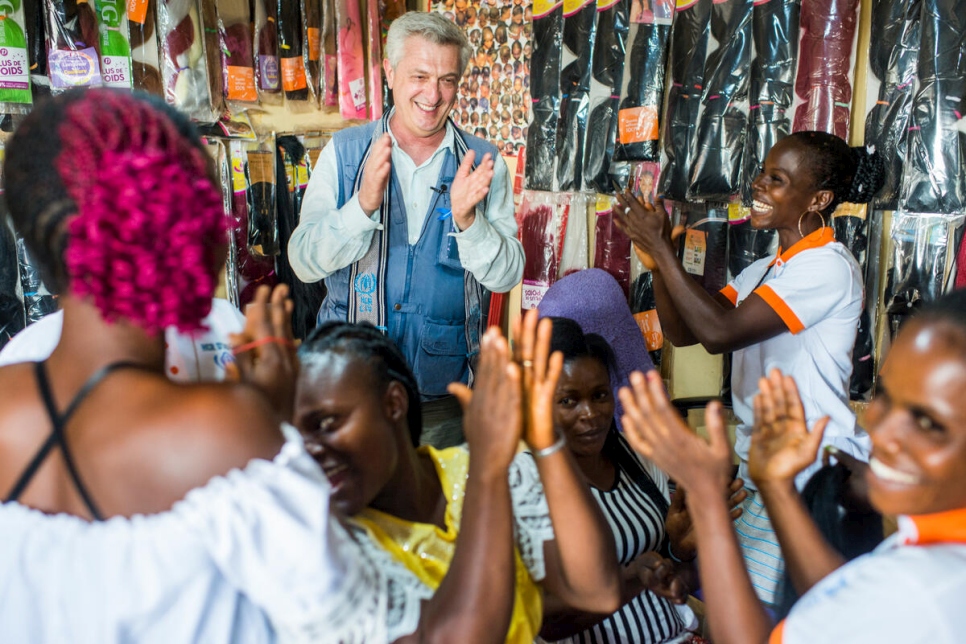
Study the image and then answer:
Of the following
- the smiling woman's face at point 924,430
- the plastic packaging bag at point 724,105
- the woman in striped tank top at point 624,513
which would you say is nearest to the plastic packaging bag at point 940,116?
the plastic packaging bag at point 724,105

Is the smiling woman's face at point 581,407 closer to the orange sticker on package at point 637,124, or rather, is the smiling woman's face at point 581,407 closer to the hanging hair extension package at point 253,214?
the orange sticker on package at point 637,124

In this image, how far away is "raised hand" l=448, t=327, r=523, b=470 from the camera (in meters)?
0.93

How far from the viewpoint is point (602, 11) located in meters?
2.82

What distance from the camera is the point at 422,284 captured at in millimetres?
2166

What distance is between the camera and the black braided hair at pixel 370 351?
1254 millimetres

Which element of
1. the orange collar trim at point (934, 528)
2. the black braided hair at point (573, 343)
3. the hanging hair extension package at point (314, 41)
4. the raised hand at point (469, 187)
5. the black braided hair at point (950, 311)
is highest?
the hanging hair extension package at point (314, 41)

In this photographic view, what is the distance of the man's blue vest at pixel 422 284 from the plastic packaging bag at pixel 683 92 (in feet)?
2.93

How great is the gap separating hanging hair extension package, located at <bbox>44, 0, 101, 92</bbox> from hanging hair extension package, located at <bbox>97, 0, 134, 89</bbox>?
3 centimetres

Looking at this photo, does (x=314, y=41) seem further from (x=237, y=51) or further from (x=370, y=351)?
(x=370, y=351)

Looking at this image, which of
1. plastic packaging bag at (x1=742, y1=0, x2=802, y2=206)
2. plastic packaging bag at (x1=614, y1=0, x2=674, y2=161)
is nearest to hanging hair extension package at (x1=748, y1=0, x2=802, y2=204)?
plastic packaging bag at (x1=742, y1=0, x2=802, y2=206)

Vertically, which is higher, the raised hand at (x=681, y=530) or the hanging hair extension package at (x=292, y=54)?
the hanging hair extension package at (x=292, y=54)

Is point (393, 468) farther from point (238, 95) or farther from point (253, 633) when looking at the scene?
point (238, 95)

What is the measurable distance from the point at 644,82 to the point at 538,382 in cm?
203

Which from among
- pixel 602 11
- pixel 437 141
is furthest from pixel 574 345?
pixel 602 11
